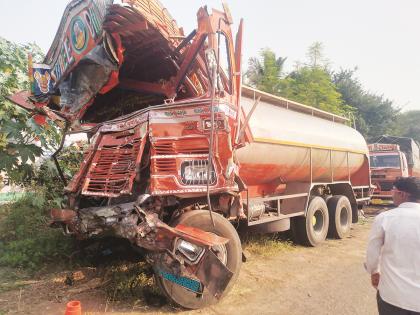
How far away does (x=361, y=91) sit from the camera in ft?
105

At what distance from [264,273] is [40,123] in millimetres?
4316

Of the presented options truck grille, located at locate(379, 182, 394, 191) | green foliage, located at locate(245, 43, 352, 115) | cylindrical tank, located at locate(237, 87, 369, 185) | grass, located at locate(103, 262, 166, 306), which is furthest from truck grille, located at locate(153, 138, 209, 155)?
green foliage, located at locate(245, 43, 352, 115)

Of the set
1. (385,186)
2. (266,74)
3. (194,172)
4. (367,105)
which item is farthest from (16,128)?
(367,105)

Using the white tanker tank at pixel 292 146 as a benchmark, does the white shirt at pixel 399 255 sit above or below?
below

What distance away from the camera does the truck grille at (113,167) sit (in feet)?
14.5

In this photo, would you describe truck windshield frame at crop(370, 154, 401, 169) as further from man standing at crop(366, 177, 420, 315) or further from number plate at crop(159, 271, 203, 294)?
man standing at crop(366, 177, 420, 315)

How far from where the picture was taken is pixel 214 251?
4355 mm

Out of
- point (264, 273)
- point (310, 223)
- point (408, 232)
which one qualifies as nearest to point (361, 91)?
point (310, 223)

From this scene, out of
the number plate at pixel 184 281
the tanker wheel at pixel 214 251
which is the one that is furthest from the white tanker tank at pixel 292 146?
the number plate at pixel 184 281

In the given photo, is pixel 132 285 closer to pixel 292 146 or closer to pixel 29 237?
pixel 29 237

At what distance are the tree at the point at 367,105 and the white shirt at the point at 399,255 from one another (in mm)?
30170

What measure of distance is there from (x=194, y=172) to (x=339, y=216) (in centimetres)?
569

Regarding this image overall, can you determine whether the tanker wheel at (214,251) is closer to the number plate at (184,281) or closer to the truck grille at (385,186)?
the number plate at (184,281)

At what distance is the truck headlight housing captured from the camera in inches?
172
